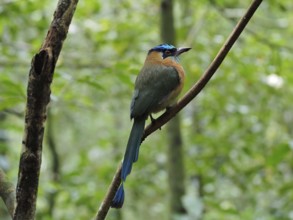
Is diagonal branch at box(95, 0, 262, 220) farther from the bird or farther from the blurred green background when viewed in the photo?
the blurred green background

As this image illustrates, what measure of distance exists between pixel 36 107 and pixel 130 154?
0.59 metres

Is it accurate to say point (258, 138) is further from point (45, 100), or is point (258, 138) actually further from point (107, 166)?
point (45, 100)

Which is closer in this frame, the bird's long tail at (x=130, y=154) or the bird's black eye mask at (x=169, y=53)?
the bird's long tail at (x=130, y=154)

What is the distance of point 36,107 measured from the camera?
4.47ft

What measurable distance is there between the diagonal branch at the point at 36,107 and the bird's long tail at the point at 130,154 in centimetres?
32

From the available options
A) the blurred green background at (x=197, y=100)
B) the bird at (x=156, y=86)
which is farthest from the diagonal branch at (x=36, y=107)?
the blurred green background at (x=197, y=100)

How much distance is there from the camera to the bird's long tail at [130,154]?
1.65m

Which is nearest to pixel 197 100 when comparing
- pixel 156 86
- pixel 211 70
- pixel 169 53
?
pixel 169 53

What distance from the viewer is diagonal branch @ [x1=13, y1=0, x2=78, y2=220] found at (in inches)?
52.7

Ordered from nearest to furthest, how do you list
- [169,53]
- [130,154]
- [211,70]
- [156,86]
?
[211,70]
[130,154]
[156,86]
[169,53]

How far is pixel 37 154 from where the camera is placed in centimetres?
139

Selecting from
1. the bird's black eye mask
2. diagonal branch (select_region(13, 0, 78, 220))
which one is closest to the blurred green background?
the bird's black eye mask

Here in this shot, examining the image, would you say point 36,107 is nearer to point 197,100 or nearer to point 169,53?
point 169,53

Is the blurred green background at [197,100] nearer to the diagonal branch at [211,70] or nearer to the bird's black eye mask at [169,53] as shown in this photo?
the bird's black eye mask at [169,53]
